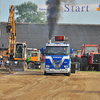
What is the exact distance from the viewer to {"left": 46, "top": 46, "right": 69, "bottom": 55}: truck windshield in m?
22.2

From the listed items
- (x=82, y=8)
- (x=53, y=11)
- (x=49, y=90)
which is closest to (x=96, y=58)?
(x=53, y=11)

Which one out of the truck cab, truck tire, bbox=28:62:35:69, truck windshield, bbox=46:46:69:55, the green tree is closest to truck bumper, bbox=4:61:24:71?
truck tire, bbox=28:62:35:69

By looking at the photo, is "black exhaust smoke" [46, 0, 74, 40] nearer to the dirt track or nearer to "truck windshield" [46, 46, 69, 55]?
"truck windshield" [46, 46, 69, 55]

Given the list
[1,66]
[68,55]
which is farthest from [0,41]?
[68,55]

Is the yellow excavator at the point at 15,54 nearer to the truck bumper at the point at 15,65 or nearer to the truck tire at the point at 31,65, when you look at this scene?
the truck bumper at the point at 15,65

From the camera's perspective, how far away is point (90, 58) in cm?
3081

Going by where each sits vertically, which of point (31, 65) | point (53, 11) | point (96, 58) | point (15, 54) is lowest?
point (31, 65)

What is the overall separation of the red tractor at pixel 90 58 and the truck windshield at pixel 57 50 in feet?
29.1

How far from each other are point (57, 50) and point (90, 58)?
9.43 m

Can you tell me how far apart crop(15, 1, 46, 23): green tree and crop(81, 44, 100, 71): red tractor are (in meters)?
56.3

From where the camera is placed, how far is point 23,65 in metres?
29.3

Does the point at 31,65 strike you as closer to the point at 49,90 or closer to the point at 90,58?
the point at 90,58

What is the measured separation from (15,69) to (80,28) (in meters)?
24.8

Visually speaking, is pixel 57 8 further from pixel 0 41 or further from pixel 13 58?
pixel 0 41
